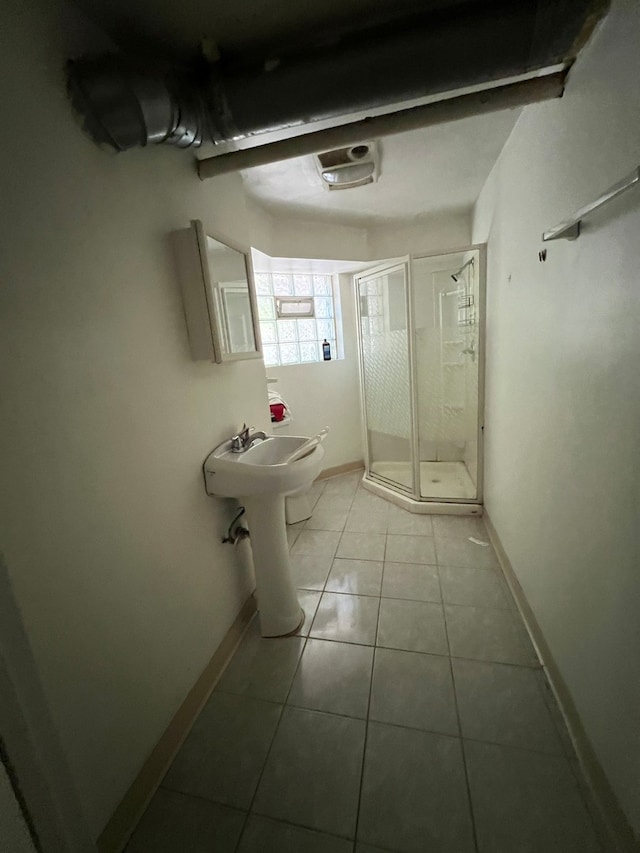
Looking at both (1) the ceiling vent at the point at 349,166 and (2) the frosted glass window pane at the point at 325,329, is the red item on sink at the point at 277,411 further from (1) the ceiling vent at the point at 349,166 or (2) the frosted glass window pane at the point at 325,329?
(1) the ceiling vent at the point at 349,166

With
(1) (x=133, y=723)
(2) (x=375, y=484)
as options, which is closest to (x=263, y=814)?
(1) (x=133, y=723)

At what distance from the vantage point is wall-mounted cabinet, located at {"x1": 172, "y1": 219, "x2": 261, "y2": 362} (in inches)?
46.3

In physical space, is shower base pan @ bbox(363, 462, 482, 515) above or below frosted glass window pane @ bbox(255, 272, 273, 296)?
below

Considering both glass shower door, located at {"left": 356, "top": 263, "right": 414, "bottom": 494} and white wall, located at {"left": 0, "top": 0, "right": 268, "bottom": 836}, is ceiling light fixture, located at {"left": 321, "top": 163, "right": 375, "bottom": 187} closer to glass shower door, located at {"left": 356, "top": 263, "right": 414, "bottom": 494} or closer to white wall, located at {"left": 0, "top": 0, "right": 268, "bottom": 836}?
glass shower door, located at {"left": 356, "top": 263, "right": 414, "bottom": 494}

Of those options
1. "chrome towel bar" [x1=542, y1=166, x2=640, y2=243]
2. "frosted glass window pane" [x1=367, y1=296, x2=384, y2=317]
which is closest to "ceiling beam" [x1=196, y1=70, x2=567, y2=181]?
"chrome towel bar" [x1=542, y1=166, x2=640, y2=243]

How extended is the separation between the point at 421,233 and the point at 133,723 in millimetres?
3280

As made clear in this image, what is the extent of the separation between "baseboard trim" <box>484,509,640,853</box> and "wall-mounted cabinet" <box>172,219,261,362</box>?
170 centimetres

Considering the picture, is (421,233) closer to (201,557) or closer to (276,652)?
(201,557)

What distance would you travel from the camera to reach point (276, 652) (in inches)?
56.5

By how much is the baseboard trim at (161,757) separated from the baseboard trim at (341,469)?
1.81 m

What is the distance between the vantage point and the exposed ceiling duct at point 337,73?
2.68 ft

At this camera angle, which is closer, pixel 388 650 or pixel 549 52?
pixel 549 52

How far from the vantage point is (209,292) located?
3.92 ft

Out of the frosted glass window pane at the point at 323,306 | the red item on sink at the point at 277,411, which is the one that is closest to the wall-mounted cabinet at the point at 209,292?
the red item on sink at the point at 277,411
